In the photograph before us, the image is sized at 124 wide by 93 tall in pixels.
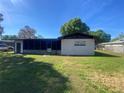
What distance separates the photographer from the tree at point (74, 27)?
60344mm

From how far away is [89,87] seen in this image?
877cm

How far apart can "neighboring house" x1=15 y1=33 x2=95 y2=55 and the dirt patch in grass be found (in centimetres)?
1498

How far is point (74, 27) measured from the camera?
199ft

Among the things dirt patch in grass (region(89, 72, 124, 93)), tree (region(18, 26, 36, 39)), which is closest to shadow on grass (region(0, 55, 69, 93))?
dirt patch in grass (region(89, 72, 124, 93))

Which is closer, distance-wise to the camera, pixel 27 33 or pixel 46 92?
pixel 46 92

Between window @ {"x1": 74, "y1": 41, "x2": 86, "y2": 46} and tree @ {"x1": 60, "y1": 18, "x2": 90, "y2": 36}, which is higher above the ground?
tree @ {"x1": 60, "y1": 18, "x2": 90, "y2": 36}

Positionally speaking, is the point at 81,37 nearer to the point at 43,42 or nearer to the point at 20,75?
the point at 43,42

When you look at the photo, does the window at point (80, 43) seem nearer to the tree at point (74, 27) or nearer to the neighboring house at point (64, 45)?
the neighboring house at point (64, 45)

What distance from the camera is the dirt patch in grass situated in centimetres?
895

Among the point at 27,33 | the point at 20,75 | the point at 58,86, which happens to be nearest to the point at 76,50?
the point at 20,75

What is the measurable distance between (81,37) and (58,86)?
60.3 feet

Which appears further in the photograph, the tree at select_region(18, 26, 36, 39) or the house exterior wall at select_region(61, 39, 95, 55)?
the tree at select_region(18, 26, 36, 39)

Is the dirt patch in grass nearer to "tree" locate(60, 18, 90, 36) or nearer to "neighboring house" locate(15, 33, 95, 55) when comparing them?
"neighboring house" locate(15, 33, 95, 55)

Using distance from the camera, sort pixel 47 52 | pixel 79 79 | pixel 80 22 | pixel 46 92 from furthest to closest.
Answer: pixel 80 22, pixel 47 52, pixel 79 79, pixel 46 92
